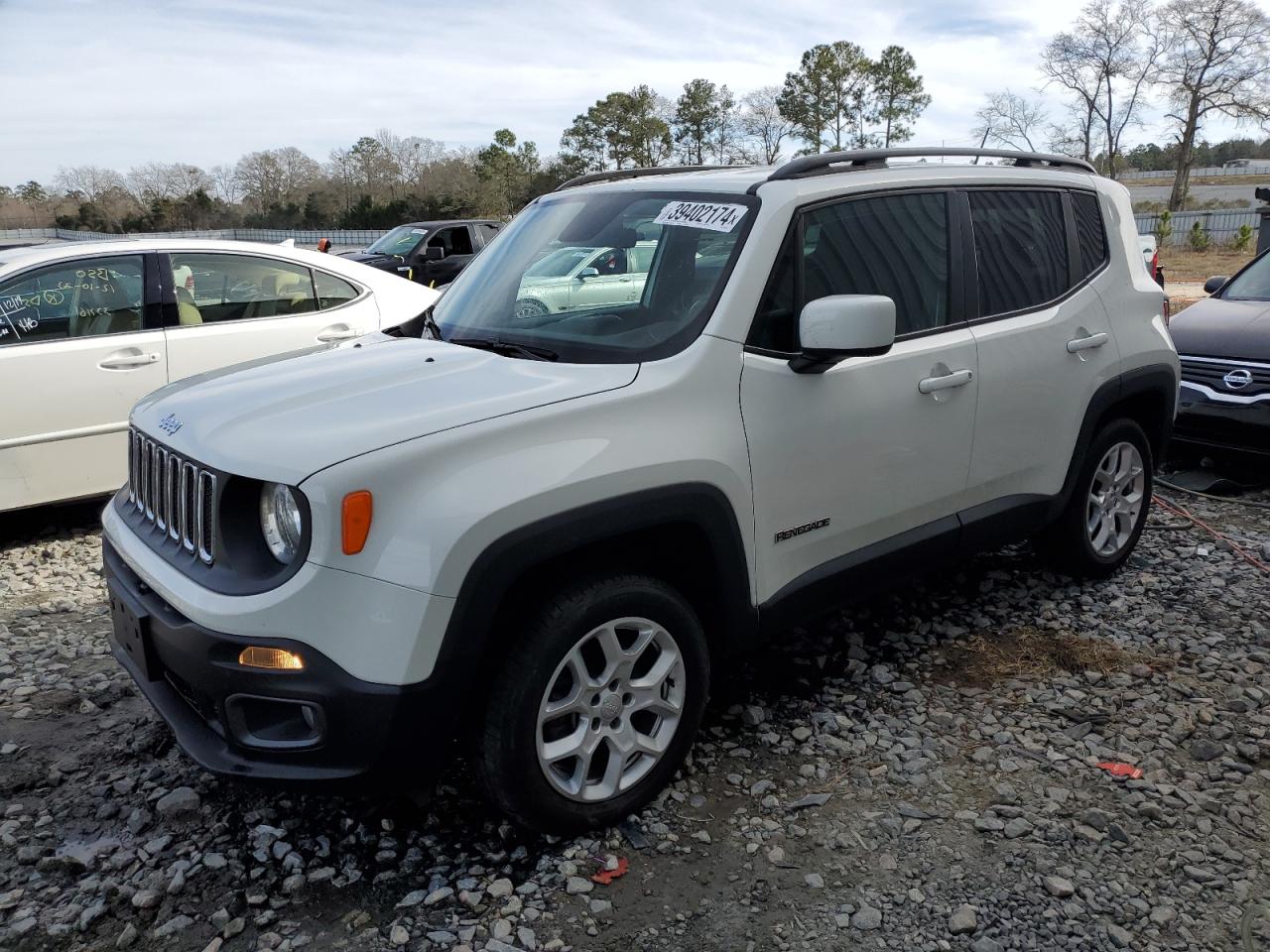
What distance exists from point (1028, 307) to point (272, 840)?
10.7 feet

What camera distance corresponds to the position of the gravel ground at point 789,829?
260cm

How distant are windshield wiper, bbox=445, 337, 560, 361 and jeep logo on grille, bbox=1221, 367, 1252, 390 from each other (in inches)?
194

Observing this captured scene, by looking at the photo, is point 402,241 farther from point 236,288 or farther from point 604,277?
point 604,277

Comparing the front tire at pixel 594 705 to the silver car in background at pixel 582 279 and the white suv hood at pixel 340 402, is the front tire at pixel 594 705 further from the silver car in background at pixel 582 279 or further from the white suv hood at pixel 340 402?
the silver car in background at pixel 582 279

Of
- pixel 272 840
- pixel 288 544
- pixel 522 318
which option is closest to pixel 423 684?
pixel 288 544

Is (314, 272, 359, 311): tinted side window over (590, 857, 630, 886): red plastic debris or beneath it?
over

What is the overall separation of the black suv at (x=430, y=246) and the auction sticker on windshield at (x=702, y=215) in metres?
13.4

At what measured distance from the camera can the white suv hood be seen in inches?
98.7

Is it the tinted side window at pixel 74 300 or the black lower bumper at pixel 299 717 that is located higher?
the tinted side window at pixel 74 300

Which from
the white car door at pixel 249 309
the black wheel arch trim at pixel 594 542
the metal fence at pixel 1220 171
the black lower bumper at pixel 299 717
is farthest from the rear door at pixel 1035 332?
the metal fence at pixel 1220 171

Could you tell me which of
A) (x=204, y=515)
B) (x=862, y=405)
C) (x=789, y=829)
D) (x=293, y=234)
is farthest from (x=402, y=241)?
(x=293, y=234)

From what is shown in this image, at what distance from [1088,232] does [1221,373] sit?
260cm

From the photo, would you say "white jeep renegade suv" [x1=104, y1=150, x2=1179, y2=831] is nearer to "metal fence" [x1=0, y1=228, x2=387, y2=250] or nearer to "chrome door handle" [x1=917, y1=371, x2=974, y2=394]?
"chrome door handle" [x1=917, y1=371, x2=974, y2=394]

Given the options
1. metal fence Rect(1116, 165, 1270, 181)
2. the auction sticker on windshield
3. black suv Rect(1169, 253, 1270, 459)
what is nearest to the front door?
black suv Rect(1169, 253, 1270, 459)
